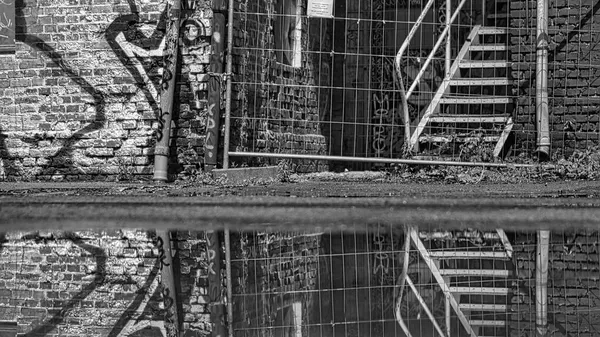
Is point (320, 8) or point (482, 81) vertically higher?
point (320, 8)

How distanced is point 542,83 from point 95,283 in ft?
24.7

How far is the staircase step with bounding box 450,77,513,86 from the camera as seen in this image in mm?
11455

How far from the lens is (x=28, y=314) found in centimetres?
329

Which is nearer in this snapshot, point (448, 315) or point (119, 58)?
point (448, 315)

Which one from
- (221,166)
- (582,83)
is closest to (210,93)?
(221,166)

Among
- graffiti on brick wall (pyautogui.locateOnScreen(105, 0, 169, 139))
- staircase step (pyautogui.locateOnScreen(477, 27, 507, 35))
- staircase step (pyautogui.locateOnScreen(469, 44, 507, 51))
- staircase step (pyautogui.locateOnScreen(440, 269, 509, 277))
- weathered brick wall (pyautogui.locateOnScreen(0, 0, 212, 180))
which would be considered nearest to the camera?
Result: staircase step (pyautogui.locateOnScreen(440, 269, 509, 277))

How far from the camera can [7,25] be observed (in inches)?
434

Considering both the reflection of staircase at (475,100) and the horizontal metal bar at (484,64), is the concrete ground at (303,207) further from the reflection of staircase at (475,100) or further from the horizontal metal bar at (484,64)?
the horizontal metal bar at (484,64)

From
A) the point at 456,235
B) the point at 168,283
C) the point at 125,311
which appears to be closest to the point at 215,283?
Answer: the point at 168,283

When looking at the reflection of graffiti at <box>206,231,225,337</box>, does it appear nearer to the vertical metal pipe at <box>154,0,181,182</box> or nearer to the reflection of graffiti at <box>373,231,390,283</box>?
the reflection of graffiti at <box>373,231,390,283</box>

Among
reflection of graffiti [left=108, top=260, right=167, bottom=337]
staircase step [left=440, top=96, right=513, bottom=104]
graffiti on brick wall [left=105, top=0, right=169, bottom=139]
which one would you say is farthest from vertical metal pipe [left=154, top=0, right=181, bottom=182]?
reflection of graffiti [left=108, top=260, right=167, bottom=337]

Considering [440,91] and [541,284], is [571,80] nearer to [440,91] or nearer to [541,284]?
[440,91]

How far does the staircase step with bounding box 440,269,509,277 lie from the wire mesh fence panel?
587 centimetres

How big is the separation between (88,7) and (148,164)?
189cm
